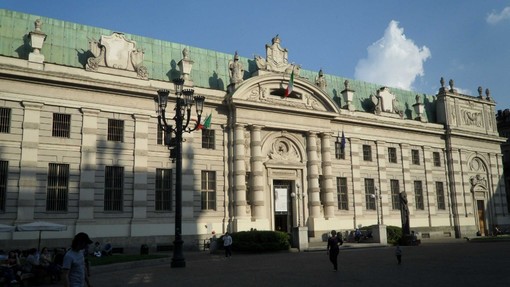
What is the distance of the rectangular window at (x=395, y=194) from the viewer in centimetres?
4774

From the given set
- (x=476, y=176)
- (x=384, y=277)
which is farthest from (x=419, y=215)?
(x=384, y=277)

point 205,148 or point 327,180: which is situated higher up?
point 205,148

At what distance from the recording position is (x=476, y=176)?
181ft

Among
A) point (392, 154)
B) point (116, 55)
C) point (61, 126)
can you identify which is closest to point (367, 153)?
point (392, 154)

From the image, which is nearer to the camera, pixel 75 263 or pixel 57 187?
pixel 75 263

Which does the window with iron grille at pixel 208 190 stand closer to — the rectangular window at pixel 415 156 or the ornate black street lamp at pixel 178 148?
the ornate black street lamp at pixel 178 148

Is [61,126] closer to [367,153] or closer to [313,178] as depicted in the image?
[313,178]

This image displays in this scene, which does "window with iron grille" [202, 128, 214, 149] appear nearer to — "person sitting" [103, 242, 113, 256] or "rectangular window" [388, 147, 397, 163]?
"person sitting" [103, 242, 113, 256]

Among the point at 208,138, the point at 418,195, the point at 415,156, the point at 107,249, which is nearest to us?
the point at 107,249

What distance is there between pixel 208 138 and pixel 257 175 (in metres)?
5.13

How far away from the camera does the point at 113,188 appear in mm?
33781

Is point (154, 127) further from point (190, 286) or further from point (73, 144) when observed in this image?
point (190, 286)

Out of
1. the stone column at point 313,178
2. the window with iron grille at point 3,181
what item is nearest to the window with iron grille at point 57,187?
the window with iron grille at point 3,181

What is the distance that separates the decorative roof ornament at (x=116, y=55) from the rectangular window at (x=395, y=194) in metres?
27.7
